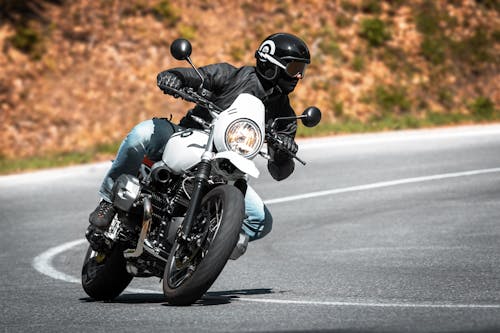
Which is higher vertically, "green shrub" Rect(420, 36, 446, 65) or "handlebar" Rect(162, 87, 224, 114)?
"handlebar" Rect(162, 87, 224, 114)

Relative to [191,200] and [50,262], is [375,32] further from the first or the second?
[191,200]

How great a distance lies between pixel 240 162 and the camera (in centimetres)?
668

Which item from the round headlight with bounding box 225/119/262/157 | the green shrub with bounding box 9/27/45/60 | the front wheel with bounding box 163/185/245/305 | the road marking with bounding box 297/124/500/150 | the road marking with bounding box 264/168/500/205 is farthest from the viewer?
the green shrub with bounding box 9/27/45/60

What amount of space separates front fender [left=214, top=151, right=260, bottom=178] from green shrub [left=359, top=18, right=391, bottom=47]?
18.3 m

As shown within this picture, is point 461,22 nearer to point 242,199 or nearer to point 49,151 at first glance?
point 49,151

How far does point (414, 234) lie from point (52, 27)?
1364cm

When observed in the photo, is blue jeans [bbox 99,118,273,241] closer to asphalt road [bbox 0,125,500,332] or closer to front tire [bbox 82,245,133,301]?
front tire [bbox 82,245,133,301]

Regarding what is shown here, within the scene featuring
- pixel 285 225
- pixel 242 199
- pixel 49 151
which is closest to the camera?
pixel 242 199

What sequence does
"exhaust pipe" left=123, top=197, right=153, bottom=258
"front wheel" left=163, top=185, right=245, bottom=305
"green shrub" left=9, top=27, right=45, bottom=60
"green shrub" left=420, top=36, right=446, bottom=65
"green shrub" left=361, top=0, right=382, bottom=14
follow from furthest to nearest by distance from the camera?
"green shrub" left=361, top=0, right=382, bottom=14 < "green shrub" left=420, top=36, right=446, bottom=65 < "green shrub" left=9, top=27, right=45, bottom=60 < "exhaust pipe" left=123, top=197, right=153, bottom=258 < "front wheel" left=163, top=185, right=245, bottom=305

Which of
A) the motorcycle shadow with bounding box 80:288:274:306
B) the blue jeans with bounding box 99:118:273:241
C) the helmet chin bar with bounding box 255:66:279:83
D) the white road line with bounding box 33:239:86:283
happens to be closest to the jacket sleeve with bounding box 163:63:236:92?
the helmet chin bar with bounding box 255:66:279:83

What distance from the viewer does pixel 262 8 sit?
977 inches

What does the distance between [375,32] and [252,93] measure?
1776cm

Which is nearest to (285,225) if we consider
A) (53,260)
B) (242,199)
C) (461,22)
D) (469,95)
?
(53,260)

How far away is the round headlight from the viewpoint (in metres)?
6.77
